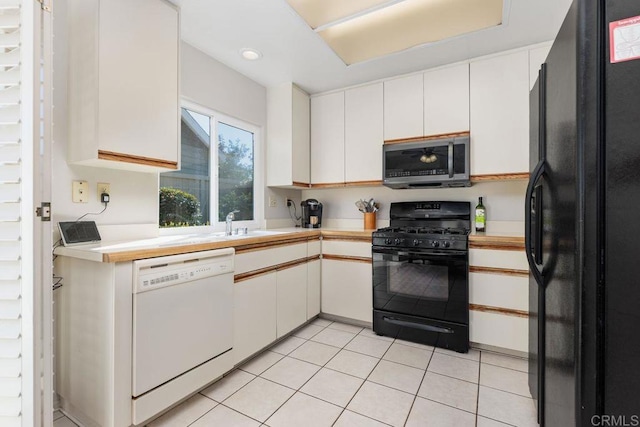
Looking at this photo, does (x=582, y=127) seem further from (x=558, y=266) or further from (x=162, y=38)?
(x=162, y=38)

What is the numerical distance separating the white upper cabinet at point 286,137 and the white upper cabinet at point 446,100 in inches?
50.6

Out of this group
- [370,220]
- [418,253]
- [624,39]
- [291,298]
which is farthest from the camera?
[370,220]

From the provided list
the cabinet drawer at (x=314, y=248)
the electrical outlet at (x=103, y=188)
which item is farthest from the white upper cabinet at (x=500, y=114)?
the electrical outlet at (x=103, y=188)

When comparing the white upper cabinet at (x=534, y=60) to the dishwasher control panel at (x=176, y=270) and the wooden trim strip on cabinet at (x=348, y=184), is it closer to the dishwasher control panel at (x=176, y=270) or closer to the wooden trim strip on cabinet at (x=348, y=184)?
the wooden trim strip on cabinet at (x=348, y=184)

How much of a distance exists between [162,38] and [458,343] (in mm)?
2968

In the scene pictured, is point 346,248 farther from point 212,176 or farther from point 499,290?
point 212,176

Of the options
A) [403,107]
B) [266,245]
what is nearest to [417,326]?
[266,245]

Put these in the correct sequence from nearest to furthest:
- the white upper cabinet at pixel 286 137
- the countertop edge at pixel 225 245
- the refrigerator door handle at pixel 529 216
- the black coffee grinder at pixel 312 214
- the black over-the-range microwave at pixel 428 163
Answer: the refrigerator door handle at pixel 529 216 < the countertop edge at pixel 225 245 < the black over-the-range microwave at pixel 428 163 < the white upper cabinet at pixel 286 137 < the black coffee grinder at pixel 312 214

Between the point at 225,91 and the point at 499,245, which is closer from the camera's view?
the point at 499,245

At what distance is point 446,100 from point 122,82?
2.48m

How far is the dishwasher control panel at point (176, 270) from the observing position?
1397mm

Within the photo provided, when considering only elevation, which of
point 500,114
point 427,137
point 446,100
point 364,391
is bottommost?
point 364,391

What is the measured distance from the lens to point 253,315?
209cm
